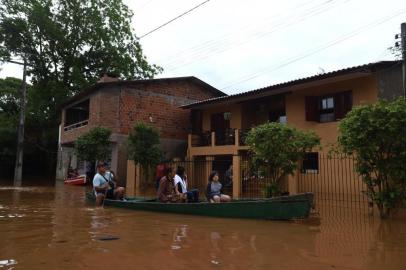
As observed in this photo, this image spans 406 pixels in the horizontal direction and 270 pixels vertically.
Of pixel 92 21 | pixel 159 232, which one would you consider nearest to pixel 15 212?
pixel 159 232

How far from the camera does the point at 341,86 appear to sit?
1853 cm

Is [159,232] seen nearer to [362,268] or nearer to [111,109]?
[362,268]

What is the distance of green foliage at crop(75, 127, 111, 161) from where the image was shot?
2356 centimetres

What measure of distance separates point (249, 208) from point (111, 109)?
655 inches

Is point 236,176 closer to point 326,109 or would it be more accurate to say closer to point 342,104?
point 326,109

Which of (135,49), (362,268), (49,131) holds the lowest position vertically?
(362,268)

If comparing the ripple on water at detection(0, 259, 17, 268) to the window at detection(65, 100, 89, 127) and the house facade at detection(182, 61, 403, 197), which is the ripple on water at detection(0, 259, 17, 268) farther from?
the window at detection(65, 100, 89, 127)

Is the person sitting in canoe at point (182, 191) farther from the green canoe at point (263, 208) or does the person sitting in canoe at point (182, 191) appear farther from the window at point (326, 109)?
the window at point (326, 109)

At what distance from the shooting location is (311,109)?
1956 centimetres

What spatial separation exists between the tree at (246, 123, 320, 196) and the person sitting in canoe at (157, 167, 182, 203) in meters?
2.92

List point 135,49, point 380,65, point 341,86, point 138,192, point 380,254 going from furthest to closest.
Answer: point 135,49 < point 138,192 < point 341,86 < point 380,65 < point 380,254

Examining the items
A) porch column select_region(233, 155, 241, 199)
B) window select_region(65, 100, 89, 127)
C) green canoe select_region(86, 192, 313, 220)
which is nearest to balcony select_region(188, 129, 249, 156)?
porch column select_region(233, 155, 241, 199)

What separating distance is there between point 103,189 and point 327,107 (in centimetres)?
1046

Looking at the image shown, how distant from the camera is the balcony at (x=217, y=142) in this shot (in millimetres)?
22375
